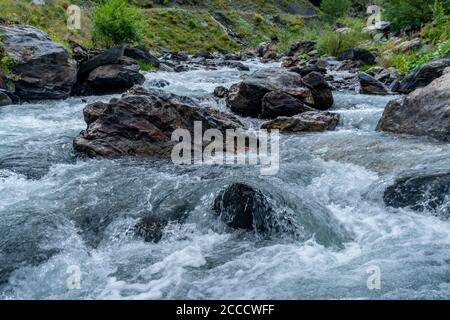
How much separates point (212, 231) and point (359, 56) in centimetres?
1924

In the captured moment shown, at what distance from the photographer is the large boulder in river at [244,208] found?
6148 mm

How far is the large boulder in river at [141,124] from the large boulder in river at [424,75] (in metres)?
7.74

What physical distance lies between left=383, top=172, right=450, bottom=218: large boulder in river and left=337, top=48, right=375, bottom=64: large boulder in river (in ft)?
54.0

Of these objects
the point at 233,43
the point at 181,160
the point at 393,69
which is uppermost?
the point at 233,43

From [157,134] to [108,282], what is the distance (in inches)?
197

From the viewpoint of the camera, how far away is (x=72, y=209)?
6777mm

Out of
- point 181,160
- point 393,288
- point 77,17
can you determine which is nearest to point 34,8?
point 77,17

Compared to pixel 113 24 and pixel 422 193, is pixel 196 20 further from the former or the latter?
pixel 422 193

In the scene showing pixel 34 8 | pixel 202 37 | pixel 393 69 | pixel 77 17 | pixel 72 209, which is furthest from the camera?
pixel 202 37

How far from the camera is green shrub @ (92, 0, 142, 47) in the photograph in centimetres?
2344

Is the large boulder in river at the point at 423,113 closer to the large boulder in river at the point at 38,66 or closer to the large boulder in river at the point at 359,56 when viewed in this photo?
the large boulder in river at the point at 38,66

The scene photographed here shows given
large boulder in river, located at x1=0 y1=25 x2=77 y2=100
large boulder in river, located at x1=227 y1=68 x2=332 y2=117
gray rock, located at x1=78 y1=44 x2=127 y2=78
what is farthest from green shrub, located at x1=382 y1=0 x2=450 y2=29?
large boulder in river, located at x1=0 y1=25 x2=77 y2=100

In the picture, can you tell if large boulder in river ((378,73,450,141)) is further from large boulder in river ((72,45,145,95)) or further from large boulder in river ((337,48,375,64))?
large boulder in river ((337,48,375,64))
